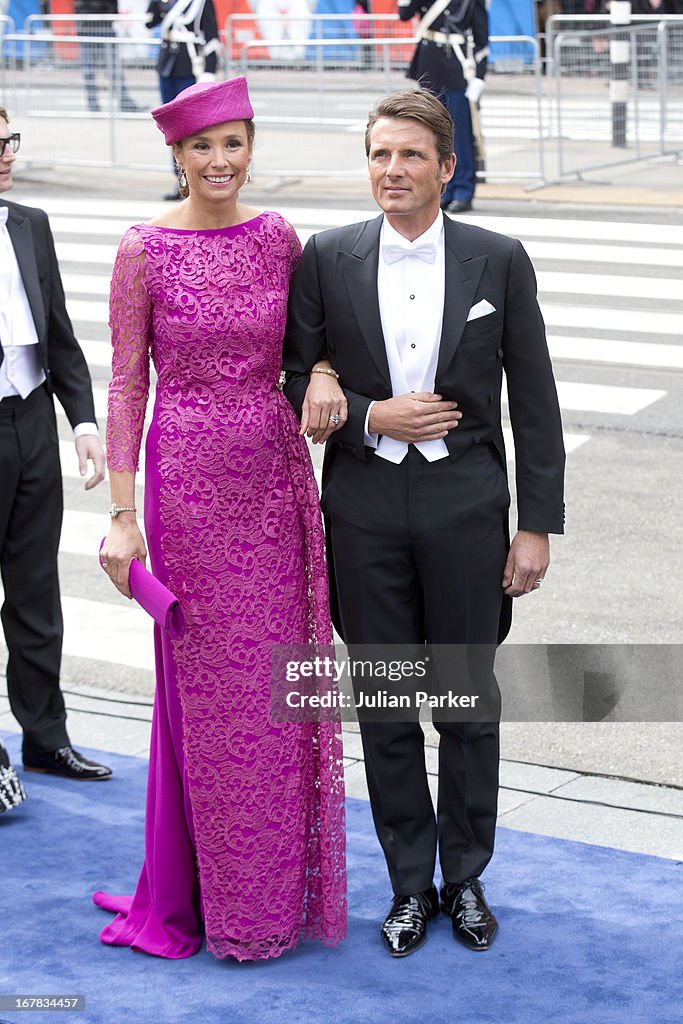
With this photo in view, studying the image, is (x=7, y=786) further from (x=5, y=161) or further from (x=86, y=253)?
(x=86, y=253)

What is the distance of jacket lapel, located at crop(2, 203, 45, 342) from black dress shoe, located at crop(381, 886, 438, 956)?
A: 1992mm

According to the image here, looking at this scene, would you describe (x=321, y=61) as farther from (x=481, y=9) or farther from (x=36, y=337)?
(x=36, y=337)

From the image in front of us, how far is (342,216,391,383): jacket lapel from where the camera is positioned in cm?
394

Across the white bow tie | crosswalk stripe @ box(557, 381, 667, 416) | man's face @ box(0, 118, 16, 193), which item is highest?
man's face @ box(0, 118, 16, 193)

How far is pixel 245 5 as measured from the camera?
26219 mm

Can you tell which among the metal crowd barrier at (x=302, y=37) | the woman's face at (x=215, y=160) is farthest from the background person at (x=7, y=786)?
the metal crowd barrier at (x=302, y=37)

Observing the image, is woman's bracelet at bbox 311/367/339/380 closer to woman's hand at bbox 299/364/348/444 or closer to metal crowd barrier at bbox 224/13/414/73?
woman's hand at bbox 299/364/348/444

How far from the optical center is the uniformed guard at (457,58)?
1395 cm

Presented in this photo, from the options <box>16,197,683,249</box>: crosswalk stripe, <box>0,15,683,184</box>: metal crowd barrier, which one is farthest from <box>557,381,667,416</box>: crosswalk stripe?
<box>0,15,683,184</box>: metal crowd barrier

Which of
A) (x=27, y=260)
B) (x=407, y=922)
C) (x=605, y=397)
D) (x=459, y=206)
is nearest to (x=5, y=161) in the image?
(x=27, y=260)

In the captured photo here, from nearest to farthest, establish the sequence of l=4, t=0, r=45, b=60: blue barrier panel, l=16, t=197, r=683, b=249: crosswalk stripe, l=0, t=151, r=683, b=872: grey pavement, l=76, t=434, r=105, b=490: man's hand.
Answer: l=0, t=151, r=683, b=872: grey pavement
l=76, t=434, r=105, b=490: man's hand
l=16, t=197, r=683, b=249: crosswalk stripe
l=4, t=0, r=45, b=60: blue barrier panel

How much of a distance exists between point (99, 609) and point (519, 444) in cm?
333

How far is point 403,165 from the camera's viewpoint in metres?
3.83

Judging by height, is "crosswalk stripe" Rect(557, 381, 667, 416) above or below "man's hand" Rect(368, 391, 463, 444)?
below
